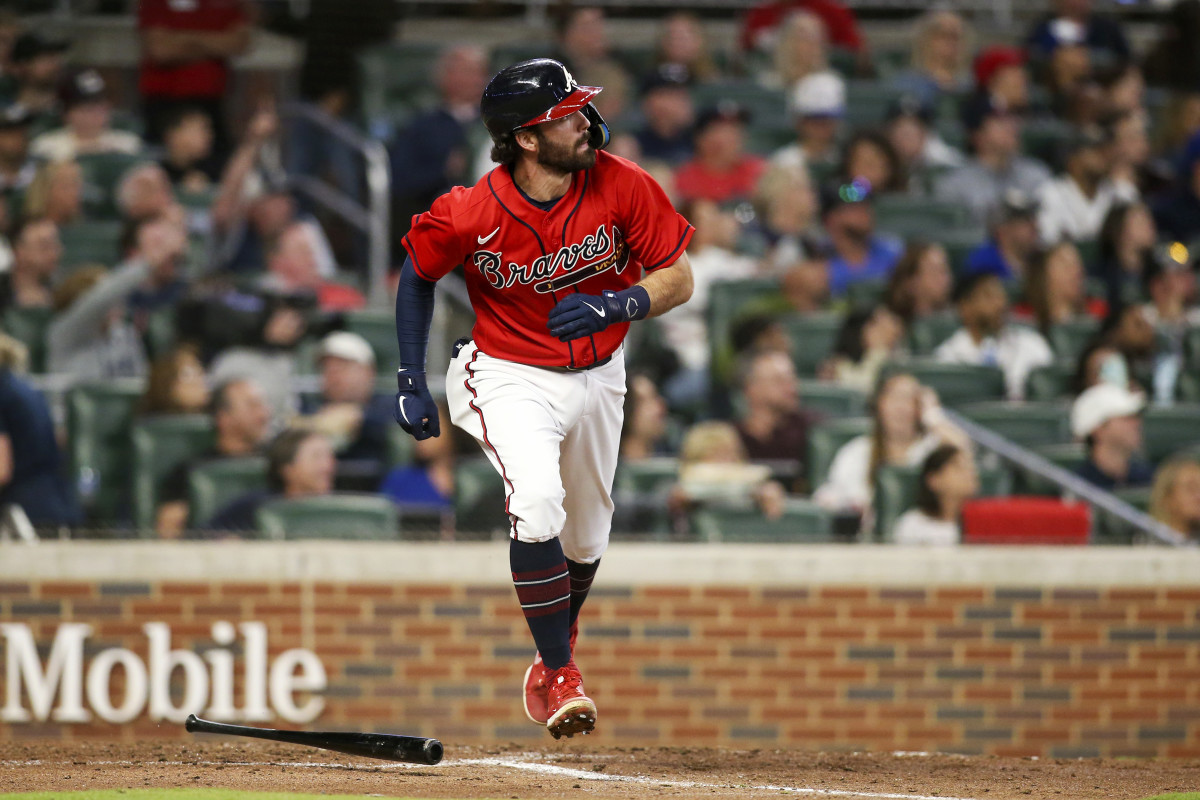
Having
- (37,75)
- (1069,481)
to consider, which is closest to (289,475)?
(1069,481)

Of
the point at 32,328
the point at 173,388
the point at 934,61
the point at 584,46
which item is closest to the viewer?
the point at 173,388

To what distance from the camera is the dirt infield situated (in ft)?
14.0

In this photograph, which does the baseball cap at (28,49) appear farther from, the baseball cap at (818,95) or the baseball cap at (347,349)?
the baseball cap at (818,95)

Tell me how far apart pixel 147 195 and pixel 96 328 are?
0.95m

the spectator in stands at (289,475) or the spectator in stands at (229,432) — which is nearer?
the spectator in stands at (289,475)

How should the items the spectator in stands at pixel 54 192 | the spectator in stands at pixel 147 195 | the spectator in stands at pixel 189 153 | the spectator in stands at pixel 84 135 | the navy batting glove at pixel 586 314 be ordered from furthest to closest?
the spectator in stands at pixel 84 135
the spectator in stands at pixel 189 153
the spectator in stands at pixel 54 192
the spectator in stands at pixel 147 195
the navy batting glove at pixel 586 314

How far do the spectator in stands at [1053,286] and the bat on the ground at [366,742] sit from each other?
4932 mm

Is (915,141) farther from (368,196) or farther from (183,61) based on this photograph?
(183,61)

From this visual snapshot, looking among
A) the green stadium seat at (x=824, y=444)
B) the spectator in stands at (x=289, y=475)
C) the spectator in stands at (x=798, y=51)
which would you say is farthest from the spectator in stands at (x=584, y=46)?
the spectator in stands at (x=289, y=475)

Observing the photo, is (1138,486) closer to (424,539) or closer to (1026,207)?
(1026,207)

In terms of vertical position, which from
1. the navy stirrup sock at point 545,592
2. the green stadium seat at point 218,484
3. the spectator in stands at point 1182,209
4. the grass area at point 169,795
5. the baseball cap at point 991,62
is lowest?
the grass area at point 169,795

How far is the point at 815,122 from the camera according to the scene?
9273 mm

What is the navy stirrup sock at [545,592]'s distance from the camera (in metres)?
4.25

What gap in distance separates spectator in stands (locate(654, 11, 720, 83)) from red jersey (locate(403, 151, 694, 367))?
19.1ft
